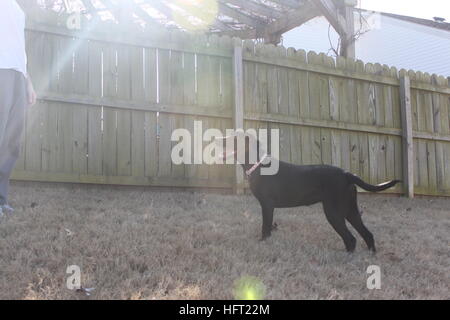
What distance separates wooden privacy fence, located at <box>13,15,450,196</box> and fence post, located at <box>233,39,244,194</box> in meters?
0.02

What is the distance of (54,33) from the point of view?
5.70 m

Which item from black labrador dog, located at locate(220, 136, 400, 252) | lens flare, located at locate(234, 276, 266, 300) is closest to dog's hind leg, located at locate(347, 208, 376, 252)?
black labrador dog, located at locate(220, 136, 400, 252)

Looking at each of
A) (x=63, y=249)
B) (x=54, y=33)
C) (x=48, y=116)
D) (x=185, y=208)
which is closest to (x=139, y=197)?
(x=185, y=208)

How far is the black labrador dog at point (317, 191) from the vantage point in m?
3.93

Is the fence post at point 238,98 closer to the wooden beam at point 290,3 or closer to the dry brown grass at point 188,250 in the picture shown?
the dry brown grass at point 188,250

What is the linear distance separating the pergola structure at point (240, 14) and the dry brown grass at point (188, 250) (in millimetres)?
4184

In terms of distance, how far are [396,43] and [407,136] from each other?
1349 centimetres

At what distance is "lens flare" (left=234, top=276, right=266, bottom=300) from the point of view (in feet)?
9.09

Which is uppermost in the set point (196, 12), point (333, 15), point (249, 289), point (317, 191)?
point (196, 12)

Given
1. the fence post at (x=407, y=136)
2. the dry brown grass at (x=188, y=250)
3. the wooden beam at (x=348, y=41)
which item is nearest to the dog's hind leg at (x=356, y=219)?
the dry brown grass at (x=188, y=250)

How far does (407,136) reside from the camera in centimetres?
754

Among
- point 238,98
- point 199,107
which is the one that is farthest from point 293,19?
point 199,107

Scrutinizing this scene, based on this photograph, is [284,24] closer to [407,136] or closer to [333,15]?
[333,15]

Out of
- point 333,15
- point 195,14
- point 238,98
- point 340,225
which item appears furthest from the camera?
point 195,14
